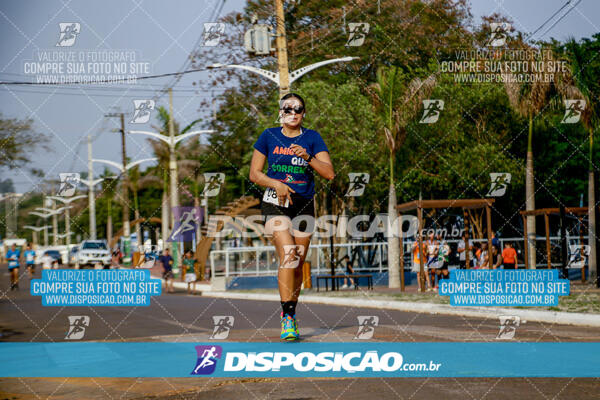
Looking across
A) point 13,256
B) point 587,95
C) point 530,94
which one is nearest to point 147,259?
point 13,256

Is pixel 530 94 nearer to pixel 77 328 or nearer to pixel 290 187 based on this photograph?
pixel 77 328

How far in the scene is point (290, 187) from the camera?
16.5ft

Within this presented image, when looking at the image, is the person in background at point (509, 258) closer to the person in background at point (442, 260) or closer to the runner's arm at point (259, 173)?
the person in background at point (442, 260)

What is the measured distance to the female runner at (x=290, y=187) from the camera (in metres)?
5.02

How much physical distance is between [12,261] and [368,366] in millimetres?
24345

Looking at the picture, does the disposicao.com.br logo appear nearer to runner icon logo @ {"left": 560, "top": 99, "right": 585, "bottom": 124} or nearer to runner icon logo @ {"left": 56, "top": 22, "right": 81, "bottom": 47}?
runner icon logo @ {"left": 56, "top": 22, "right": 81, "bottom": 47}

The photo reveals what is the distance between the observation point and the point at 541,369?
6340mm

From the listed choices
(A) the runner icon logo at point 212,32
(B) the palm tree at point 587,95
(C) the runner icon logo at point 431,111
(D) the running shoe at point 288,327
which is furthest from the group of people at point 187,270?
(D) the running shoe at point 288,327

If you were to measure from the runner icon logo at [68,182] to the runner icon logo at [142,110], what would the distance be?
121 cm

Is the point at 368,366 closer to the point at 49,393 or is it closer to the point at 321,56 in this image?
the point at 49,393

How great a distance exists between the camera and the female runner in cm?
502

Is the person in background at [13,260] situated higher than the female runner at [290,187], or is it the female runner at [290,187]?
the female runner at [290,187]

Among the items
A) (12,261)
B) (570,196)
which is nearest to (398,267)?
(12,261)

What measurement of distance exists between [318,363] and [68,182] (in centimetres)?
593
